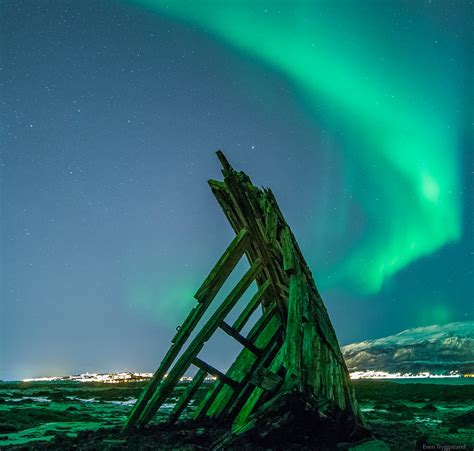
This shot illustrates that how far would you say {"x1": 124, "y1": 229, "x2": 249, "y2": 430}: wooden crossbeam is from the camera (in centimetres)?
673

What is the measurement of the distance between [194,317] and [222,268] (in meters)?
0.93

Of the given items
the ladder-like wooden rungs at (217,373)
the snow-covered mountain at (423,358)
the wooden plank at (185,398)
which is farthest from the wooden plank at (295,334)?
the snow-covered mountain at (423,358)

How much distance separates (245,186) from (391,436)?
4952 millimetres

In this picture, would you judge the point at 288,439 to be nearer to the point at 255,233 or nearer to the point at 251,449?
the point at 251,449

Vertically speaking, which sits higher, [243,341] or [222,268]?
[222,268]

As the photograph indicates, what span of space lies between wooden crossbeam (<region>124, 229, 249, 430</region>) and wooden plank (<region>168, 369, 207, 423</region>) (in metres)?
1.28

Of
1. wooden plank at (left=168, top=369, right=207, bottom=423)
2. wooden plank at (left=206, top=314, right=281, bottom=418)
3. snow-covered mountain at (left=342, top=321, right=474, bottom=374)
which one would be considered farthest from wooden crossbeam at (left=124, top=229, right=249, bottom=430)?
snow-covered mountain at (left=342, top=321, right=474, bottom=374)

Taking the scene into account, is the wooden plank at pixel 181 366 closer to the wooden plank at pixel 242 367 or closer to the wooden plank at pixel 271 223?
the wooden plank at pixel 271 223

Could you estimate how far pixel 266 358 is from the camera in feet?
27.7

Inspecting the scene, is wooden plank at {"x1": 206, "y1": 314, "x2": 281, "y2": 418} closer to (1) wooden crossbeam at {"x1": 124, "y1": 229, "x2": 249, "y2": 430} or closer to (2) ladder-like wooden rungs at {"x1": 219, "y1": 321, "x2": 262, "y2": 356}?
(2) ladder-like wooden rungs at {"x1": 219, "y1": 321, "x2": 262, "y2": 356}

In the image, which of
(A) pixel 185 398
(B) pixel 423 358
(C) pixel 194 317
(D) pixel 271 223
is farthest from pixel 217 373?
(B) pixel 423 358

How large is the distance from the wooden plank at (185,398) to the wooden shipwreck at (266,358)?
2cm

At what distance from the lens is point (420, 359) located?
17338 cm

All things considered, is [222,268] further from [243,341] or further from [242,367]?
[242,367]
